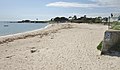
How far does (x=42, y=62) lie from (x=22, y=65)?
0.99 m

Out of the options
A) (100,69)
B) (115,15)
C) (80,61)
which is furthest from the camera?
(115,15)

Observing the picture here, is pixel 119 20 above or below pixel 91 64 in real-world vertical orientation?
above

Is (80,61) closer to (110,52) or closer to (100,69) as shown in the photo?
(100,69)

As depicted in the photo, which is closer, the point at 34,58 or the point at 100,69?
the point at 100,69

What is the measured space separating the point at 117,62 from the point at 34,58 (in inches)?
167

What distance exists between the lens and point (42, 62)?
9898mm

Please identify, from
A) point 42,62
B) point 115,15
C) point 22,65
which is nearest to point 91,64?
point 42,62

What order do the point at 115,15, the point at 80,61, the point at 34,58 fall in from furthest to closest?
the point at 115,15
the point at 34,58
the point at 80,61

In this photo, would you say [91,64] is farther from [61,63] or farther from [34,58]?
[34,58]

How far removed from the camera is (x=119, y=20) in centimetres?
1816

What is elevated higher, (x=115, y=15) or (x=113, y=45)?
(x=115, y=15)

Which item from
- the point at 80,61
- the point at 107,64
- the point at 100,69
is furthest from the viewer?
the point at 80,61

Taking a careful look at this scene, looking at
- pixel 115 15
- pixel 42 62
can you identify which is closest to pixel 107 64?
pixel 42 62

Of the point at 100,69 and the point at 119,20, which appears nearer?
the point at 100,69
